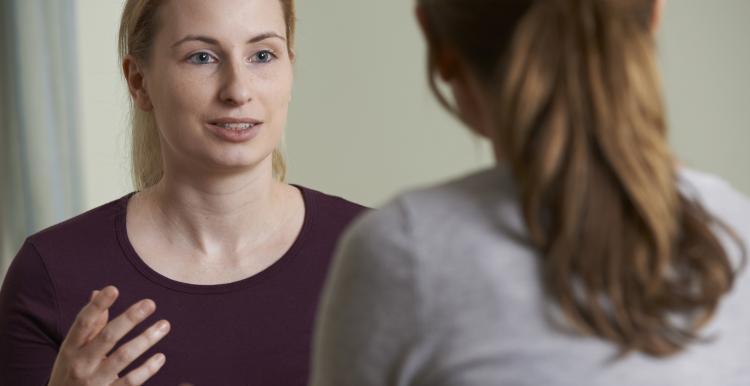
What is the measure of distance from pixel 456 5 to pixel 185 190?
1.05 m

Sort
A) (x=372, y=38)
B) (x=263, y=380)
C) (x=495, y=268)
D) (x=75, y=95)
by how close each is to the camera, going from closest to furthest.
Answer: (x=495, y=268), (x=263, y=380), (x=75, y=95), (x=372, y=38)

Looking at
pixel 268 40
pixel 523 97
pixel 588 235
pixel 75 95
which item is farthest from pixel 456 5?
pixel 75 95

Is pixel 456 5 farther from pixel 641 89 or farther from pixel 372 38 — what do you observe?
pixel 372 38

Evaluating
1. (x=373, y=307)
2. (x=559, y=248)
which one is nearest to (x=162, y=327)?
(x=373, y=307)

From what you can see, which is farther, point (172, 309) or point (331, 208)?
point (331, 208)

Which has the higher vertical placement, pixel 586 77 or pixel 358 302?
pixel 586 77

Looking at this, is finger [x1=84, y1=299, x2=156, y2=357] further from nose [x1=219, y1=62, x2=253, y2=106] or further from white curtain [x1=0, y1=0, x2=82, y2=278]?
white curtain [x1=0, y1=0, x2=82, y2=278]

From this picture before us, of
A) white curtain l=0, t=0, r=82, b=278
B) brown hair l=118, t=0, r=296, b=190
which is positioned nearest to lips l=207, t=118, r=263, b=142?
brown hair l=118, t=0, r=296, b=190

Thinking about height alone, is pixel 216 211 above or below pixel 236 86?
below

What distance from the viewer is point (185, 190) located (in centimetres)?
180

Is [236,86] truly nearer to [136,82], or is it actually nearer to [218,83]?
[218,83]

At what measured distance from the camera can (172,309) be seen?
5.77 feet

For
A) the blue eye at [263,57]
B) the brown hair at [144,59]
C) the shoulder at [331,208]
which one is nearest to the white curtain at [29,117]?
the brown hair at [144,59]

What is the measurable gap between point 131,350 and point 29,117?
2093mm
